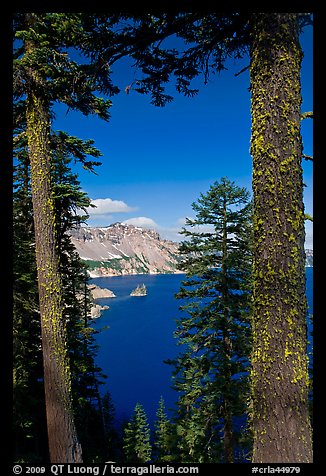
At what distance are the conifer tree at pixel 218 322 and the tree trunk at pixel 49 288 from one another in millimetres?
4510

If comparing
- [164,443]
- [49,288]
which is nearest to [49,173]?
[49,288]

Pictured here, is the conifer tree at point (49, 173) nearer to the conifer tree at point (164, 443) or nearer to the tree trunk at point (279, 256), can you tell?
the tree trunk at point (279, 256)

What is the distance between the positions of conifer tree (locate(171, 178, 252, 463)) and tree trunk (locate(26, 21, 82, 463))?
4.51 metres

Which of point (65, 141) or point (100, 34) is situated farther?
point (65, 141)

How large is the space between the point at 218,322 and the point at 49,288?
4985 mm

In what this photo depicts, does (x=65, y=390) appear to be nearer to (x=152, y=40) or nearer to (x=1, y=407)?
(x=1, y=407)

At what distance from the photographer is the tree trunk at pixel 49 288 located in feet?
12.4

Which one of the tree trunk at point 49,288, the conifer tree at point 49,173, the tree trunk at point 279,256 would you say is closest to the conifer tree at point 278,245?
the tree trunk at point 279,256

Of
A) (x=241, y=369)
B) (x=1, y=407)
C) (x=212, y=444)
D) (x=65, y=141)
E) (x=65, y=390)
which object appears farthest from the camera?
(x=212, y=444)

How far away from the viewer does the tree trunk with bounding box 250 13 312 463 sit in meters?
2.19

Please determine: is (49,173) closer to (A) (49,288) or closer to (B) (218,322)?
(A) (49,288)

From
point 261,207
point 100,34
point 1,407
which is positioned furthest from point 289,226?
point 1,407

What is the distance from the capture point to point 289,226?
2.25 m
